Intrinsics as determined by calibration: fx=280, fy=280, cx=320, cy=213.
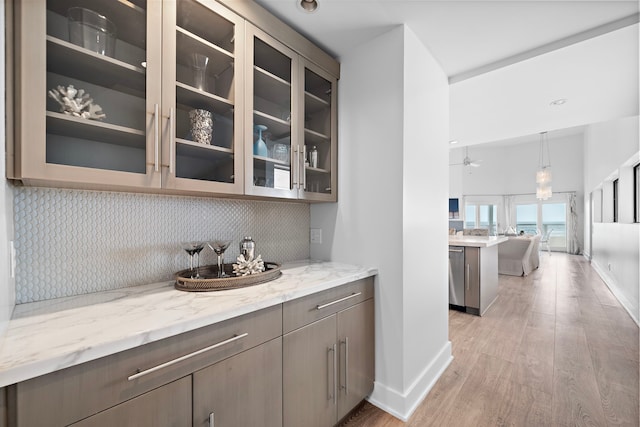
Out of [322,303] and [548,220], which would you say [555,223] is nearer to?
[548,220]

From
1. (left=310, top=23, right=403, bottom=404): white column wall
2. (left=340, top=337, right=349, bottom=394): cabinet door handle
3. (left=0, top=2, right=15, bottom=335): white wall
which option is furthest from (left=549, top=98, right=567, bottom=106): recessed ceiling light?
(left=0, top=2, right=15, bottom=335): white wall

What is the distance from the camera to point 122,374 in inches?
31.8

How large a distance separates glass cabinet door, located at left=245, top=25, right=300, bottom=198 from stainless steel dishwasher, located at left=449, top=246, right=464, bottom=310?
268cm

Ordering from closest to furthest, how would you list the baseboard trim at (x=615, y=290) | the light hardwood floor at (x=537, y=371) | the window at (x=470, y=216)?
the light hardwood floor at (x=537, y=371) → the baseboard trim at (x=615, y=290) → the window at (x=470, y=216)

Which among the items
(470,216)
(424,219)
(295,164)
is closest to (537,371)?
(424,219)

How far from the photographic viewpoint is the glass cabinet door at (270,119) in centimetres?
149

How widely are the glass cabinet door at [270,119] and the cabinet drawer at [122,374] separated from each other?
0.73 meters

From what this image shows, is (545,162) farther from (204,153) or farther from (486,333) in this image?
(204,153)

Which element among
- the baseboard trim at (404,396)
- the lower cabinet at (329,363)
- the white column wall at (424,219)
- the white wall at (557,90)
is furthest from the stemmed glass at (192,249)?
the white wall at (557,90)

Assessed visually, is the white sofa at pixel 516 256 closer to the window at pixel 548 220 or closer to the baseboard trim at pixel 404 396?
the window at pixel 548 220

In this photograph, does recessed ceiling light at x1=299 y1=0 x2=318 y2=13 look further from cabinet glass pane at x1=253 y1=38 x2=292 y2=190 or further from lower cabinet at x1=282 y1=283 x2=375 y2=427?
lower cabinet at x1=282 y1=283 x2=375 y2=427

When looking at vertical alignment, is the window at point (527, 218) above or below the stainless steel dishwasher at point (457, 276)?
above

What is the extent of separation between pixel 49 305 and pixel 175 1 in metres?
1.36

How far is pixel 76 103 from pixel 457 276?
382cm
